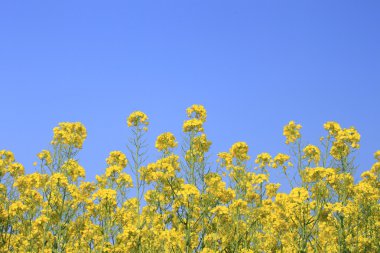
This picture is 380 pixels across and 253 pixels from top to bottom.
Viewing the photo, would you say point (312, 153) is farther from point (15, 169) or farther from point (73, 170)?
point (15, 169)

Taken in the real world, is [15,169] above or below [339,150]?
above

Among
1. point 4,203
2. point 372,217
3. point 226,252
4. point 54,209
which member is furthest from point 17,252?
point 372,217

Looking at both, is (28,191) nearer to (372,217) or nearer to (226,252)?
(226,252)

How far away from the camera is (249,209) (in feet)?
37.3

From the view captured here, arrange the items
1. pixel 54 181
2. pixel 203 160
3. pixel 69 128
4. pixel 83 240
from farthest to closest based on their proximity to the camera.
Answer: pixel 69 128
pixel 83 240
pixel 54 181
pixel 203 160

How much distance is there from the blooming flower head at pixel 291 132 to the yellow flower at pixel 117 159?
501cm

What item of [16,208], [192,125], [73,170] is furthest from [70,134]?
[192,125]

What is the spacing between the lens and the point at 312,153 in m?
12.4

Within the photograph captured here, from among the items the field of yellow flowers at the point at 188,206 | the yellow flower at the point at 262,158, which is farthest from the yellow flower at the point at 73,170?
the yellow flower at the point at 262,158

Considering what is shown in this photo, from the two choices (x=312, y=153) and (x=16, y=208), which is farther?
(x=312, y=153)

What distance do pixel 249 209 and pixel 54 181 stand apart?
479cm

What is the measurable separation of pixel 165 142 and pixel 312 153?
428 centimetres

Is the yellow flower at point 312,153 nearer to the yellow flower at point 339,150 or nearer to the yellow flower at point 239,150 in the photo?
the yellow flower at point 339,150

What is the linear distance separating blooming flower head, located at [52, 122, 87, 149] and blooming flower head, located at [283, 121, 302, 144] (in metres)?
5.97
